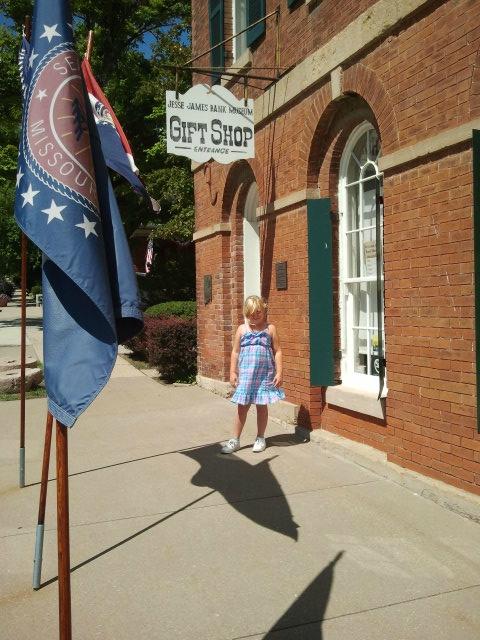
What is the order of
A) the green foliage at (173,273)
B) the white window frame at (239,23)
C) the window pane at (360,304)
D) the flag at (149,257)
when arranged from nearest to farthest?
the window pane at (360,304), the white window frame at (239,23), the flag at (149,257), the green foliage at (173,273)

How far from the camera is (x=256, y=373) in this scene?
6.44 metres

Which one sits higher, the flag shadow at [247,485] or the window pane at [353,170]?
the window pane at [353,170]

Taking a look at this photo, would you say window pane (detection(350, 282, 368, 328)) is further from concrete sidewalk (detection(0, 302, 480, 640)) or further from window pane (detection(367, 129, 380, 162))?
concrete sidewalk (detection(0, 302, 480, 640))

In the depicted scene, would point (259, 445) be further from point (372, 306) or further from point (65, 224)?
point (65, 224)

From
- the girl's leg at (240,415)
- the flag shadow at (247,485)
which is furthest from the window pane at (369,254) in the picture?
the flag shadow at (247,485)

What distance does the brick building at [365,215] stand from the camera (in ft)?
15.8

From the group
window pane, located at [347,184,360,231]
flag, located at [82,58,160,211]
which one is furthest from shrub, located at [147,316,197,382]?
flag, located at [82,58,160,211]

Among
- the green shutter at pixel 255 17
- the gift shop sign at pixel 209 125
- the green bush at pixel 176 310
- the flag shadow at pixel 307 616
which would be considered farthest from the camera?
the green bush at pixel 176 310

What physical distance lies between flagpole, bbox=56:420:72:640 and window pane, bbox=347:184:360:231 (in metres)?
4.81

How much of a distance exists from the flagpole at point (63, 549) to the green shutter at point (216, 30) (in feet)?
25.8

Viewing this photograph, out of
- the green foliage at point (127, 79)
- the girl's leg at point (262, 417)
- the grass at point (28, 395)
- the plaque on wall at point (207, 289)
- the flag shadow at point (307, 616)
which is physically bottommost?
the flag shadow at point (307, 616)

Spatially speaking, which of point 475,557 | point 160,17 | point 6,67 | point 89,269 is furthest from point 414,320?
point 6,67

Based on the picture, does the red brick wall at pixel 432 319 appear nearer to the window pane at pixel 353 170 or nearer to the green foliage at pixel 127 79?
the window pane at pixel 353 170

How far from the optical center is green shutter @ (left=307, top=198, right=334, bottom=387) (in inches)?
267
